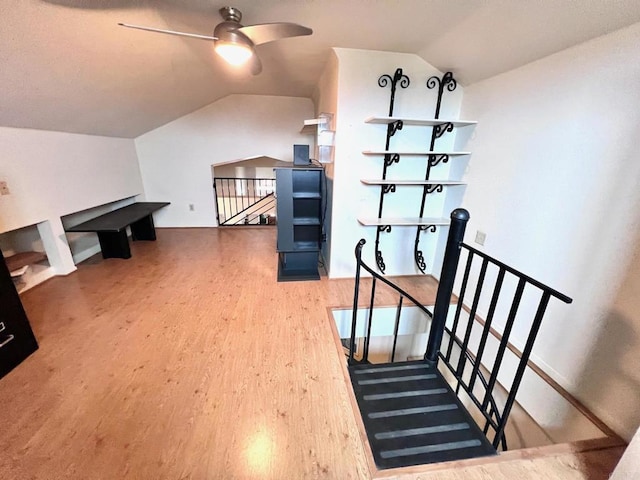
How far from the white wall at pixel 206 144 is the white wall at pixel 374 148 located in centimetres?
248

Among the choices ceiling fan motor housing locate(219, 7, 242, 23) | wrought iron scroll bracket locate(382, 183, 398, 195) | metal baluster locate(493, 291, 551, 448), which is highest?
ceiling fan motor housing locate(219, 7, 242, 23)

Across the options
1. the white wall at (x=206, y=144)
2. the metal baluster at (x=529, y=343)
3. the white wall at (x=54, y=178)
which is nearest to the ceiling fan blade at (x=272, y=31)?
the metal baluster at (x=529, y=343)

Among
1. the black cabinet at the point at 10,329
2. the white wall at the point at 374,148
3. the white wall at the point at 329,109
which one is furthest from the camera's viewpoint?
the white wall at the point at 329,109

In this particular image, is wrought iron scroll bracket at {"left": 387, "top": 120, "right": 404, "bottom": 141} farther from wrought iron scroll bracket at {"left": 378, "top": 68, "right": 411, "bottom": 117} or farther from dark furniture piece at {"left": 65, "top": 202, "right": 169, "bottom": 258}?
dark furniture piece at {"left": 65, "top": 202, "right": 169, "bottom": 258}

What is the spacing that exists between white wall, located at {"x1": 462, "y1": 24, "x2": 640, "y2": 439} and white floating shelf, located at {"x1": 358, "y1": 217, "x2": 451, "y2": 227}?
655 mm

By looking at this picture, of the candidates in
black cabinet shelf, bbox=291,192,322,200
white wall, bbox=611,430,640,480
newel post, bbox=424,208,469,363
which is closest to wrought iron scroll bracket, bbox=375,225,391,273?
black cabinet shelf, bbox=291,192,322,200

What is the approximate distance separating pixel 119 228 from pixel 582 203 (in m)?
4.33

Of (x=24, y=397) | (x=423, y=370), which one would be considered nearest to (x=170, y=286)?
(x=24, y=397)

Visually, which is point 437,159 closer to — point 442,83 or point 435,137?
point 435,137

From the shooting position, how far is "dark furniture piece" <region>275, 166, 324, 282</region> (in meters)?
2.74

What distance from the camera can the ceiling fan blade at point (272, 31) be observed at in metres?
1.44

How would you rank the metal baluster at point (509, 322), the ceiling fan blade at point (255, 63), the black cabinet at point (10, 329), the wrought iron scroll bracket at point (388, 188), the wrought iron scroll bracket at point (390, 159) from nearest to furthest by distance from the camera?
1. the metal baluster at point (509, 322)
2. the black cabinet at point (10, 329)
3. the ceiling fan blade at point (255, 63)
4. the wrought iron scroll bracket at point (390, 159)
5. the wrought iron scroll bracket at point (388, 188)

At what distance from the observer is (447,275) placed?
5.35ft

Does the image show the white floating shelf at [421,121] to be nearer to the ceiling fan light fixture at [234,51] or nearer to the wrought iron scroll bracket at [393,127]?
the wrought iron scroll bracket at [393,127]
